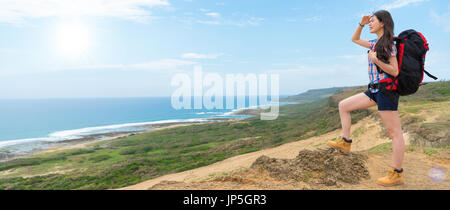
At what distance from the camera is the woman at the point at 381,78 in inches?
116

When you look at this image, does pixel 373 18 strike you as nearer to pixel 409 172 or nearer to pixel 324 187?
pixel 324 187

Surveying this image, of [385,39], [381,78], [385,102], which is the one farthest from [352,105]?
[385,39]

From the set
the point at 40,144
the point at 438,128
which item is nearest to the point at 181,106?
the point at 40,144

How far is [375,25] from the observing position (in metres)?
3.18

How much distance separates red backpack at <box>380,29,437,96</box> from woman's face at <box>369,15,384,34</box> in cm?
31

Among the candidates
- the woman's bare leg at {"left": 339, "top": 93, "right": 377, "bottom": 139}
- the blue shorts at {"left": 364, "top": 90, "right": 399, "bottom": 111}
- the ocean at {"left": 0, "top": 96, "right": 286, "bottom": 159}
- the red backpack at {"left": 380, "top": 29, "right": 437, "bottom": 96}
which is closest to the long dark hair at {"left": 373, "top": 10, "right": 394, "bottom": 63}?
the red backpack at {"left": 380, "top": 29, "right": 437, "bottom": 96}

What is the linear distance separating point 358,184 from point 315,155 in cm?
89

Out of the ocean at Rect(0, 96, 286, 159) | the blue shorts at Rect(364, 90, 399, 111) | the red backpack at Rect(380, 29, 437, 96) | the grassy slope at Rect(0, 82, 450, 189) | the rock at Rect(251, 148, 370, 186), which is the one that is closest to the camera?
the red backpack at Rect(380, 29, 437, 96)

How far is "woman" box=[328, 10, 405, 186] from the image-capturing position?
2955 mm

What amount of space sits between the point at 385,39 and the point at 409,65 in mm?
415

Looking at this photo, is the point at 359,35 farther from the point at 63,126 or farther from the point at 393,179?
the point at 63,126

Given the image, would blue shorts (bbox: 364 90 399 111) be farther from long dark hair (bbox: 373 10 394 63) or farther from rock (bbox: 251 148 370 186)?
rock (bbox: 251 148 370 186)

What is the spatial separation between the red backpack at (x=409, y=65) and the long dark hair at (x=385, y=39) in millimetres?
172

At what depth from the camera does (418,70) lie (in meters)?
2.95
